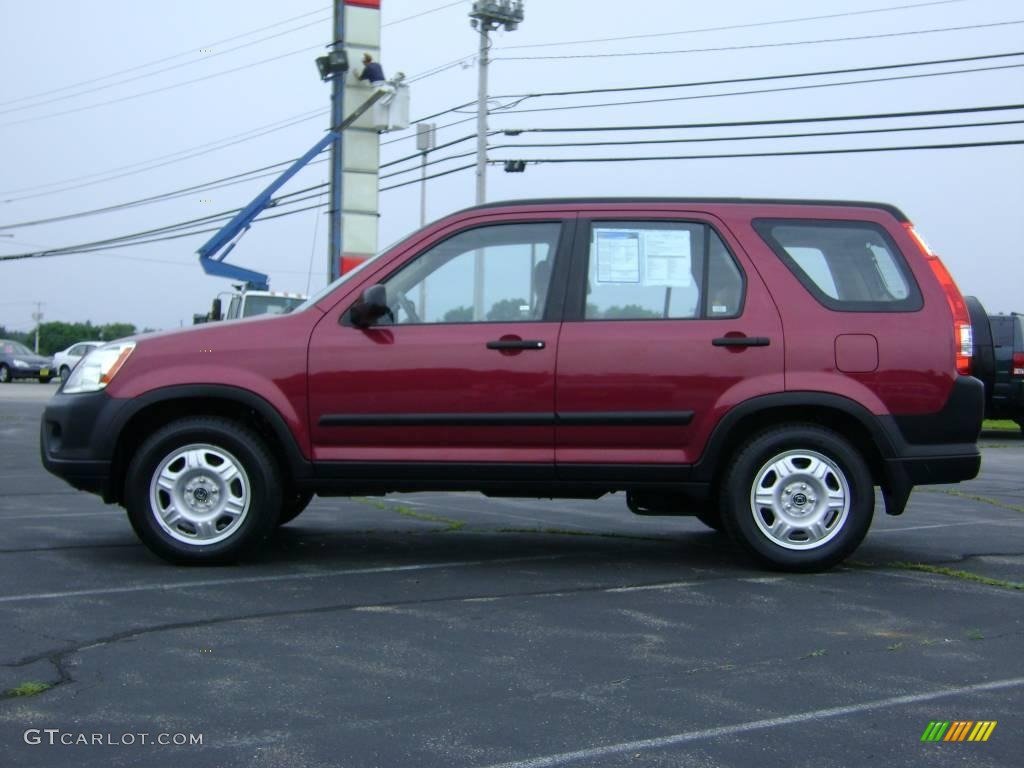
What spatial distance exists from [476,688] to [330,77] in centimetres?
1970

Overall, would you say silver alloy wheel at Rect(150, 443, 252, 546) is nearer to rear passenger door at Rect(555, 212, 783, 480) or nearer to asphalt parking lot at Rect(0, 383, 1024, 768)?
asphalt parking lot at Rect(0, 383, 1024, 768)

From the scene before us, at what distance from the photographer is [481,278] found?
6129mm

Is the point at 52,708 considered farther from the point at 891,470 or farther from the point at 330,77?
the point at 330,77

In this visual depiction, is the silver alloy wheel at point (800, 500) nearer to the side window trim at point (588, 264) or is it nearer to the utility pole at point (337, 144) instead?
the side window trim at point (588, 264)

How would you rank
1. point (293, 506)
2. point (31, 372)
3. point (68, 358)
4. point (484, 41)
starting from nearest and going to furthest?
1. point (293, 506)
2. point (484, 41)
3. point (68, 358)
4. point (31, 372)

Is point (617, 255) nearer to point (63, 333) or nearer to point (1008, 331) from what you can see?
point (1008, 331)

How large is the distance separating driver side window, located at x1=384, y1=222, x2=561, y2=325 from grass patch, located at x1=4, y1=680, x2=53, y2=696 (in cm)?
269

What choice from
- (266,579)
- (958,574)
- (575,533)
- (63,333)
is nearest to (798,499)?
(958,574)

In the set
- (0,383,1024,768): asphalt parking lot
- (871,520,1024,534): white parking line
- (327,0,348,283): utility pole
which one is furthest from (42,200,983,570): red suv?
(327,0,348,283): utility pole

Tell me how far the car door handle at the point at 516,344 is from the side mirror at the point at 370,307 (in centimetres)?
56

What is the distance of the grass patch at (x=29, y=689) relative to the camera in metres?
3.84

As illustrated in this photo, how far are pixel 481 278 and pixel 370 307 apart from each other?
608 millimetres

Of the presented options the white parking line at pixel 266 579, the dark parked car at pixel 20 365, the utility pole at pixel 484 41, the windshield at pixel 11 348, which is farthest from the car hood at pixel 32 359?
the white parking line at pixel 266 579

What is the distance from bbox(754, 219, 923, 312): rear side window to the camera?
6066 mm
